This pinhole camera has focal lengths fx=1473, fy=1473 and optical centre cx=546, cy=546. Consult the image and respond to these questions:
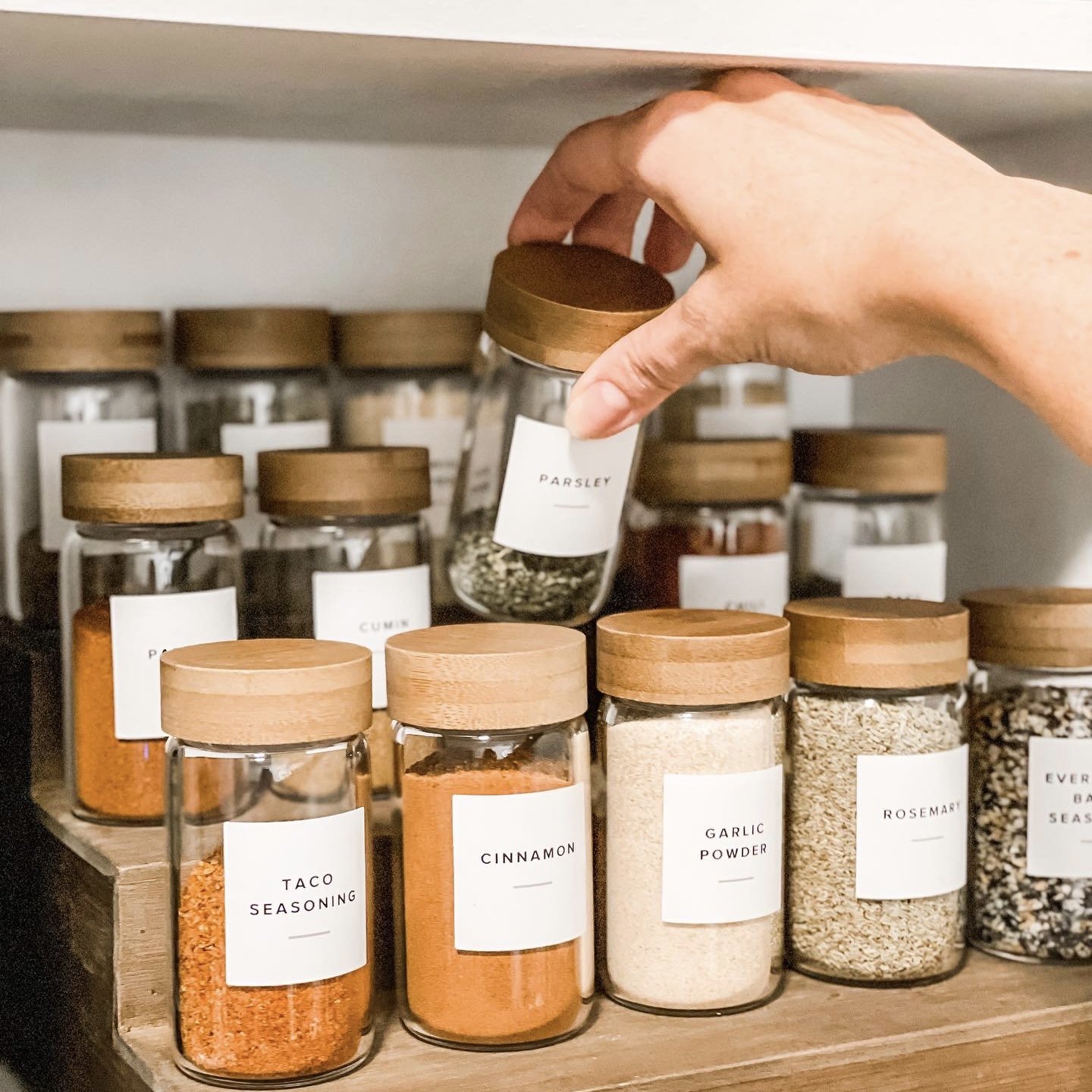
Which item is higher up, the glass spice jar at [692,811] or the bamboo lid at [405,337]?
the bamboo lid at [405,337]

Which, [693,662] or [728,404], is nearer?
[693,662]

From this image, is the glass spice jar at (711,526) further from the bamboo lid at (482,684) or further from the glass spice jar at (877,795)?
the bamboo lid at (482,684)

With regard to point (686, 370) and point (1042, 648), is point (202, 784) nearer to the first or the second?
point (686, 370)

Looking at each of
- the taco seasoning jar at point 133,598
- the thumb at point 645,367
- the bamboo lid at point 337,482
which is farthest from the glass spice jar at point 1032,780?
the taco seasoning jar at point 133,598

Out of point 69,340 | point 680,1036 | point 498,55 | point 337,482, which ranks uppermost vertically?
point 498,55

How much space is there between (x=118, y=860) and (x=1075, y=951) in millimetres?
579

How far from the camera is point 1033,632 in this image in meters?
0.93

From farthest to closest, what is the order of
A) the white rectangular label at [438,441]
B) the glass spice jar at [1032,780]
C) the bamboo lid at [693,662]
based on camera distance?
the white rectangular label at [438,441], the glass spice jar at [1032,780], the bamboo lid at [693,662]

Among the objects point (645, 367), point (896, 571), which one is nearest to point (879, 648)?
point (645, 367)

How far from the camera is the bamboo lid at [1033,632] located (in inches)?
36.4

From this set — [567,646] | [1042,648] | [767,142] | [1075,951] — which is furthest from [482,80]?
[1075,951]

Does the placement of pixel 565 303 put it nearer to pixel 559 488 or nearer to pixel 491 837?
pixel 559 488

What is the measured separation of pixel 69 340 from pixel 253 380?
0.46ft

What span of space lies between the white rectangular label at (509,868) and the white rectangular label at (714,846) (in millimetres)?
66
